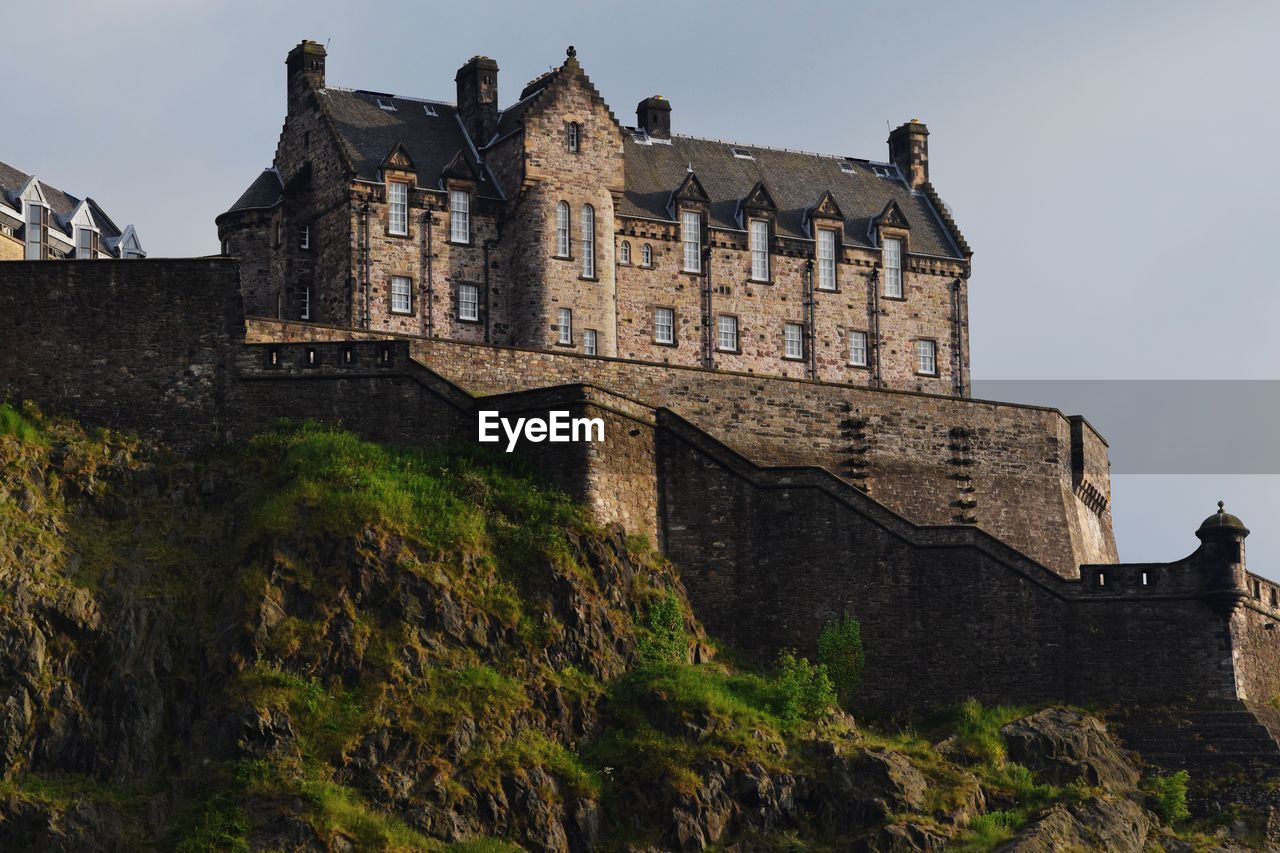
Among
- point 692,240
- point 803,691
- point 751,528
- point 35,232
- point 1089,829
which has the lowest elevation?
Result: point 1089,829

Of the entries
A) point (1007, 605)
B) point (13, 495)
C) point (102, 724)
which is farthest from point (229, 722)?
point (1007, 605)

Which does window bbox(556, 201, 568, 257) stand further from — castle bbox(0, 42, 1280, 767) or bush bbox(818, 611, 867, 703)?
bush bbox(818, 611, 867, 703)

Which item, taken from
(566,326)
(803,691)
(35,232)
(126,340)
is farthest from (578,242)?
(35,232)

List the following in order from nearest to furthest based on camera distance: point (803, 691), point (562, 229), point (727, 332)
→ point (803, 691), point (562, 229), point (727, 332)

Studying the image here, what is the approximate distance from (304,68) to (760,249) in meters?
15.5

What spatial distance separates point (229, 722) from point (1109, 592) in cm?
2273

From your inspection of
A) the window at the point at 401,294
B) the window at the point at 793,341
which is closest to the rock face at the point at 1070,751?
the window at the point at 793,341

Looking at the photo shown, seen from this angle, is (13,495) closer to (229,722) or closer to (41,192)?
(229,722)

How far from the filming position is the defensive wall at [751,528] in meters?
69.4

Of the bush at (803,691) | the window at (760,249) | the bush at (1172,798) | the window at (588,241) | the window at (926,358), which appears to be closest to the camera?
the bush at (803,691)

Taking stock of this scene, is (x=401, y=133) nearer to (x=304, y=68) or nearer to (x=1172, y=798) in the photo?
(x=304, y=68)

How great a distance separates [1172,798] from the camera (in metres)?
66.8

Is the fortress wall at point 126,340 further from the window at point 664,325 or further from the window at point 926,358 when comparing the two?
the window at point 926,358

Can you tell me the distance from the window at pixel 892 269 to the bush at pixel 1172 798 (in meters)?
27.4
